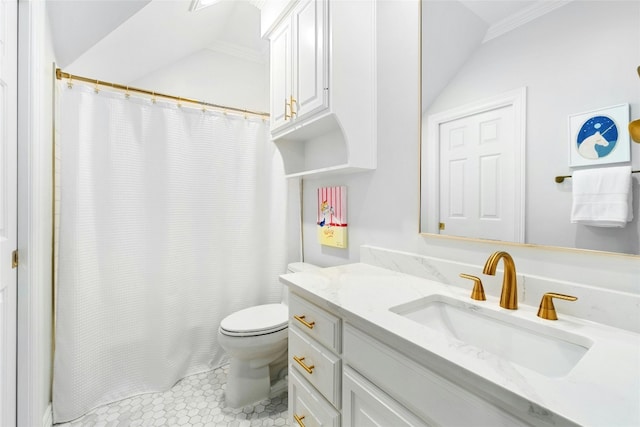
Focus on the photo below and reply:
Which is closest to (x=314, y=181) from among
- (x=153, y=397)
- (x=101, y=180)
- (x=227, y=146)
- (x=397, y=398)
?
(x=227, y=146)

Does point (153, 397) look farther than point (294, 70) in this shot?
Yes

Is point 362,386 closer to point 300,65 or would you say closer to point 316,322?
point 316,322

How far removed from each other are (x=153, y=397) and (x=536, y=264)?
6.75 feet

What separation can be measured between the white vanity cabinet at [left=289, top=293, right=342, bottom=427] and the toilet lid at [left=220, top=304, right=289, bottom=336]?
0.45 metres

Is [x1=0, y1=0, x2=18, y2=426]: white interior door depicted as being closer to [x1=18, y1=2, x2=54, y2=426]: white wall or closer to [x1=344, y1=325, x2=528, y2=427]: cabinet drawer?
[x1=18, y1=2, x2=54, y2=426]: white wall

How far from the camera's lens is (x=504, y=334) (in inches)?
31.7

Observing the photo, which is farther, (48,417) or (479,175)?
(48,417)

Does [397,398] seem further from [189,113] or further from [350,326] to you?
[189,113]

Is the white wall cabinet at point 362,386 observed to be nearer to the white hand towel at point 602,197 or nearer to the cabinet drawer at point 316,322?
the cabinet drawer at point 316,322

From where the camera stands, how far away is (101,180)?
1.57 metres

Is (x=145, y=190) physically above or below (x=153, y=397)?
above

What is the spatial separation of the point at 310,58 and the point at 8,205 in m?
1.35

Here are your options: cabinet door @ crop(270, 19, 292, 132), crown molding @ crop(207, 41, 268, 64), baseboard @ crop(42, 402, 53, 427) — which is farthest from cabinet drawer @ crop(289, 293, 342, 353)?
crown molding @ crop(207, 41, 268, 64)

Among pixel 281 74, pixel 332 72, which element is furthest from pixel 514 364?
pixel 281 74
